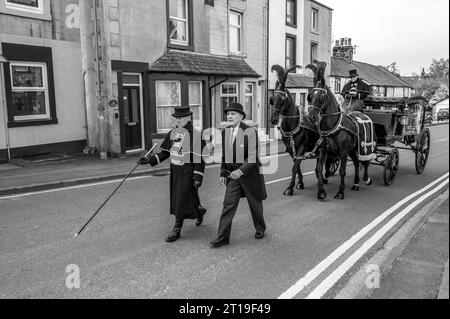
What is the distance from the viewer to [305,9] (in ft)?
85.4

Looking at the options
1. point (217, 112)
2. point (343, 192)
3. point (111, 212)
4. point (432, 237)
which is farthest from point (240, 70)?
point (432, 237)

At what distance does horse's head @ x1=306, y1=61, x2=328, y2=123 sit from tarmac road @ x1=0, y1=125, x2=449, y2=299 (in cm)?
184

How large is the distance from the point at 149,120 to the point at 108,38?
326 centimetres

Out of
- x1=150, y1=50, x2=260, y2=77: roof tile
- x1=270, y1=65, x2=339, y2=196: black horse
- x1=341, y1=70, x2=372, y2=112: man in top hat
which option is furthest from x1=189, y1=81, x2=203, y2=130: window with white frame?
x1=270, y1=65, x2=339, y2=196: black horse

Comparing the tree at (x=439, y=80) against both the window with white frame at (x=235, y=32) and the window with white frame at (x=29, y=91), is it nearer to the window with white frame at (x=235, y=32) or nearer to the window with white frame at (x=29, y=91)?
the window with white frame at (x=235, y=32)

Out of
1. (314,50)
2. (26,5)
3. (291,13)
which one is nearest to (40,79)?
(26,5)

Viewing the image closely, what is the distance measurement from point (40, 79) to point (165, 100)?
14.9ft

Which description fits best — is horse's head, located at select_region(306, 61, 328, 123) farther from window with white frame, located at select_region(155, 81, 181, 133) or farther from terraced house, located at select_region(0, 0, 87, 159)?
terraced house, located at select_region(0, 0, 87, 159)

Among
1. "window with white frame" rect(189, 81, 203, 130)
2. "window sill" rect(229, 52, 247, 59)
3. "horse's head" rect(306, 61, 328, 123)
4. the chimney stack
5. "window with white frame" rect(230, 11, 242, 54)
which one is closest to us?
"horse's head" rect(306, 61, 328, 123)

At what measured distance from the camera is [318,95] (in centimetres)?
880

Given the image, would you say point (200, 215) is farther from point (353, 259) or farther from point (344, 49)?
point (344, 49)

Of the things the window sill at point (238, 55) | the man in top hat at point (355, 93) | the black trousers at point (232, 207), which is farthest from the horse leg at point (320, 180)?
the window sill at point (238, 55)

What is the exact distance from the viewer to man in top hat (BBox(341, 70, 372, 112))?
1095 centimetres

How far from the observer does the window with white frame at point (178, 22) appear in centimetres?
1652
